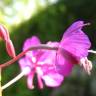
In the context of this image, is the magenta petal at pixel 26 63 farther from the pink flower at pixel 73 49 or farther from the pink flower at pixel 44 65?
the pink flower at pixel 73 49

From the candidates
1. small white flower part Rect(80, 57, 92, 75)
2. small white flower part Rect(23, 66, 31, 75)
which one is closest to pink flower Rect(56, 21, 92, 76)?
small white flower part Rect(80, 57, 92, 75)

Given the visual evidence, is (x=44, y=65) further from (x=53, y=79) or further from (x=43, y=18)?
(x=43, y=18)

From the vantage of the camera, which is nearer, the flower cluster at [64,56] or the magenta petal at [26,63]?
the flower cluster at [64,56]

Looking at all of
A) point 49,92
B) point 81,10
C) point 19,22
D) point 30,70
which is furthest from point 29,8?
point 30,70

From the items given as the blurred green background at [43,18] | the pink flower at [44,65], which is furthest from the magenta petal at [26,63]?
the blurred green background at [43,18]

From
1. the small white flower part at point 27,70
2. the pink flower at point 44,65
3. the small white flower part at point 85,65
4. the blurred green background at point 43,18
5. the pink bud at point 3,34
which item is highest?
the pink bud at point 3,34

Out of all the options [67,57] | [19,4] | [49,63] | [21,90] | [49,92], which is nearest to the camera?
[67,57]

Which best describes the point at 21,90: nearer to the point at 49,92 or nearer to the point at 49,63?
the point at 49,92

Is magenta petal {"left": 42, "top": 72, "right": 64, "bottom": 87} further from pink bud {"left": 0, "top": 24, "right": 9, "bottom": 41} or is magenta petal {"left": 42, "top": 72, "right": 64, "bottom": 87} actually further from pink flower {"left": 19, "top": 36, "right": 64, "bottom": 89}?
pink bud {"left": 0, "top": 24, "right": 9, "bottom": 41}

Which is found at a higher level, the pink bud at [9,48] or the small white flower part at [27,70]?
the pink bud at [9,48]
